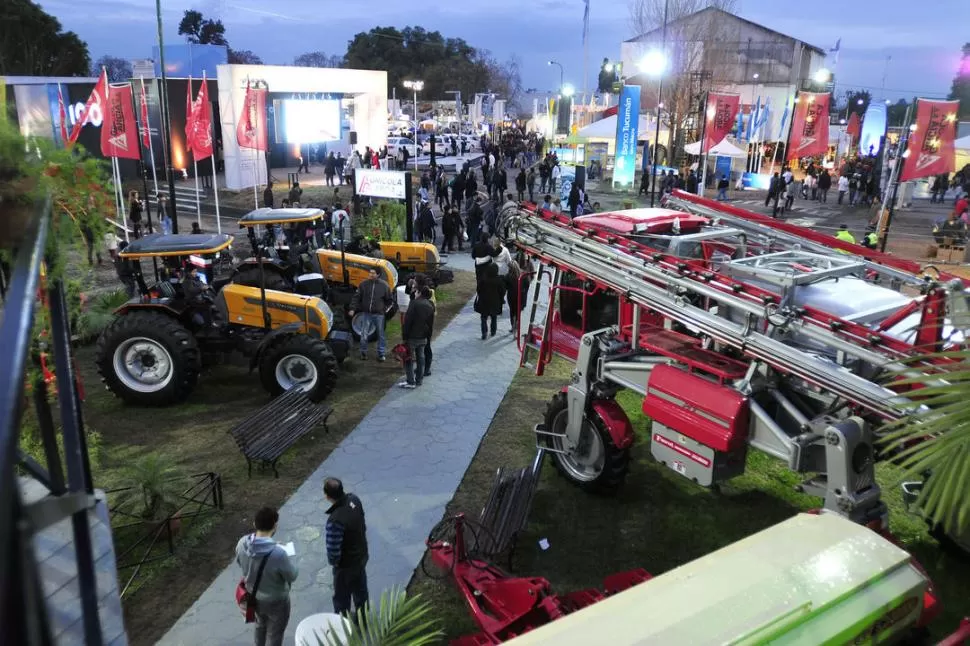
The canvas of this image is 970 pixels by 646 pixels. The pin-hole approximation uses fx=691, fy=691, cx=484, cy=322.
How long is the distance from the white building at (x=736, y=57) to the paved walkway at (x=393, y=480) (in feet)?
74.8

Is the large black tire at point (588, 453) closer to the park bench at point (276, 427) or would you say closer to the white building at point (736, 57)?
the park bench at point (276, 427)

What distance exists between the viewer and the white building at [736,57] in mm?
30641

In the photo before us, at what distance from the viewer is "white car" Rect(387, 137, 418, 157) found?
33.9m

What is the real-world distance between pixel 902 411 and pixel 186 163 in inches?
1064

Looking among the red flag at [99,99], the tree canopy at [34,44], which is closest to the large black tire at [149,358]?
the red flag at [99,99]

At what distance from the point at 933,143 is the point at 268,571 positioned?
47.0 ft

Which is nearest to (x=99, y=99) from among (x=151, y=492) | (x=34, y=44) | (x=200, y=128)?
(x=200, y=128)

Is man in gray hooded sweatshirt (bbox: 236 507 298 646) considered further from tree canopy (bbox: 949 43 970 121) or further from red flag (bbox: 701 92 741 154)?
tree canopy (bbox: 949 43 970 121)

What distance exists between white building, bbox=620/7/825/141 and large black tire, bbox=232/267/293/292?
22583 millimetres

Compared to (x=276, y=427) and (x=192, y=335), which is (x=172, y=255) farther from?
(x=276, y=427)

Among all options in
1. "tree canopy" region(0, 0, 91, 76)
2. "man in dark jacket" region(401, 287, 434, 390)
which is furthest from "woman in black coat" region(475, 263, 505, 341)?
"tree canopy" region(0, 0, 91, 76)

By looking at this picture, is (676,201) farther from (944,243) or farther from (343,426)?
(944,243)

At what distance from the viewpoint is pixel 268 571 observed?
4074mm

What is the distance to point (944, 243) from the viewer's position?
15.8 metres
